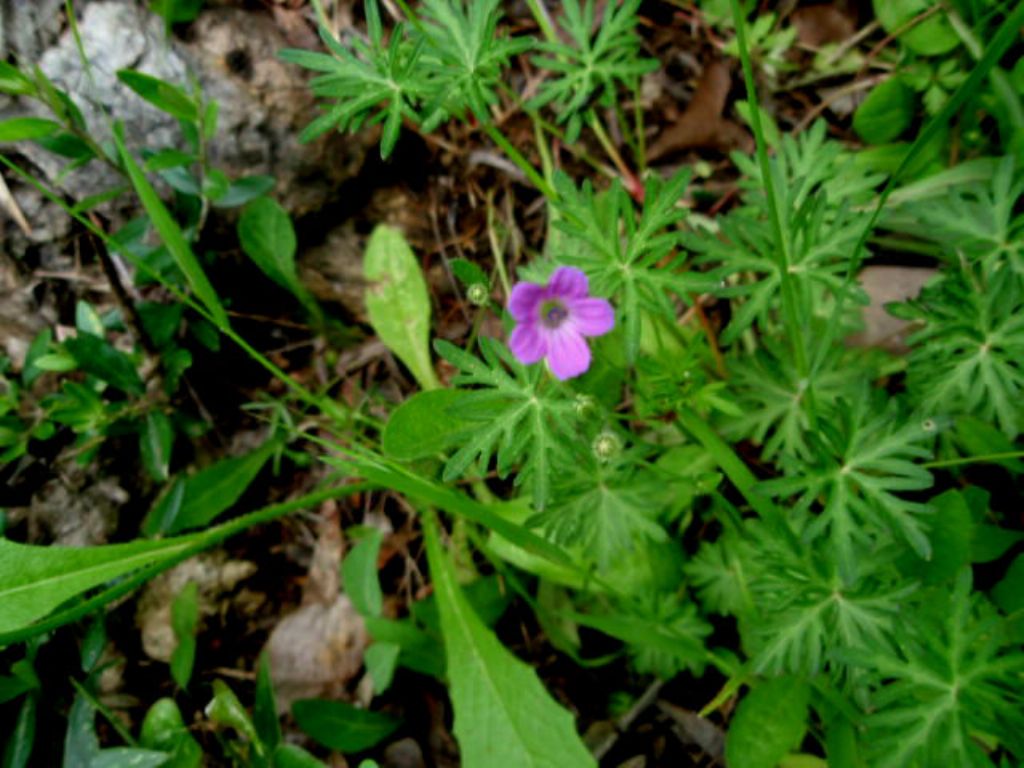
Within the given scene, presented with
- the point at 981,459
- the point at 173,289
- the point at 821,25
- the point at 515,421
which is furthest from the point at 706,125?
the point at 173,289

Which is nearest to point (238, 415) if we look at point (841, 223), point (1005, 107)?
point (841, 223)

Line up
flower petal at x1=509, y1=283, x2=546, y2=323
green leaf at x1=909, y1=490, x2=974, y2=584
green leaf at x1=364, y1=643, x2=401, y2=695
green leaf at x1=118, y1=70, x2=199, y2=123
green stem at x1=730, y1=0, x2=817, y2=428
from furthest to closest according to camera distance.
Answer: green leaf at x1=364, y1=643, x2=401, y2=695, green leaf at x1=118, y1=70, x2=199, y2=123, green leaf at x1=909, y1=490, x2=974, y2=584, flower petal at x1=509, y1=283, x2=546, y2=323, green stem at x1=730, y1=0, x2=817, y2=428

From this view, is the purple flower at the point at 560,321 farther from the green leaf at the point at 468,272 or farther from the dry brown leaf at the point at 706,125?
the dry brown leaf at the point at 706,125

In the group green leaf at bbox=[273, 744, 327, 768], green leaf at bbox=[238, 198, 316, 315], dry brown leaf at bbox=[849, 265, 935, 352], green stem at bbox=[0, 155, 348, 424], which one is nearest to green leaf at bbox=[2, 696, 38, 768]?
green leaf at bbox=[273, 744, 327, 768]

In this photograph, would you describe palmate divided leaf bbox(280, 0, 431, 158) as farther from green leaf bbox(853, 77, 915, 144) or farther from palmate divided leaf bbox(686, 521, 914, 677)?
green leaf bbox(853, 77, 915, 144)

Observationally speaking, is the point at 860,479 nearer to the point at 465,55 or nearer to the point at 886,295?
the point at 886,295
